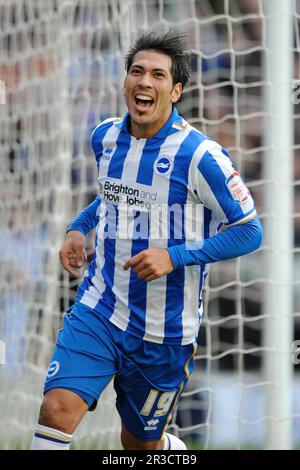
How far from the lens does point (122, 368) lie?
3.79m

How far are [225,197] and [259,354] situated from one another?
390cm

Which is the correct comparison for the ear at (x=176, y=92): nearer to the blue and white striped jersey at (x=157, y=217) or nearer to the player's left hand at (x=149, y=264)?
the blue and white striped jersey at (x=157, y=217)

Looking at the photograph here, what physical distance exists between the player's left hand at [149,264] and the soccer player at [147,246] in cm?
8

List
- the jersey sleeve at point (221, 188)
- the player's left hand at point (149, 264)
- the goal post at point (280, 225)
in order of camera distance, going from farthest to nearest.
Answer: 1. the goal post at point (280, 225)
2. the jersey sleeve at point (221, 188)
3. the player's left hand at point (149, 264)

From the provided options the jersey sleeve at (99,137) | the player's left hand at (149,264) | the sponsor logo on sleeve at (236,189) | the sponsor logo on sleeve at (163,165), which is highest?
the jersey sleeve at (99,137)

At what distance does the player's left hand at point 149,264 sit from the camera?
3.40m

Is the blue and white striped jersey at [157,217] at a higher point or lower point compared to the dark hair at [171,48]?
lower

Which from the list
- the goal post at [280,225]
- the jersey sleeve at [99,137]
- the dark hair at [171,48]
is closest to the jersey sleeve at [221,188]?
the dark hair at [171,48]

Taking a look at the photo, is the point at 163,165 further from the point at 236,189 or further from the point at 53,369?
the point at 53,369

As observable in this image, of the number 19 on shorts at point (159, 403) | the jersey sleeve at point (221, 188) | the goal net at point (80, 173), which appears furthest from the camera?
the goal net at point (80, 173)

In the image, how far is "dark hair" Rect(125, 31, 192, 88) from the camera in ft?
12.4

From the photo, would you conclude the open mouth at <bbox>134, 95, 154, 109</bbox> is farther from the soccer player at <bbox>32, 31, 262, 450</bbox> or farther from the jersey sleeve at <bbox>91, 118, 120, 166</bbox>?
the jersey sleeve at <bbox>91, 118, 120, 166</bbox>

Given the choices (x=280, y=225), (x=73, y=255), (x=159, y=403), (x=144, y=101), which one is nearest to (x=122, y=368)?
(x=159, y=403)

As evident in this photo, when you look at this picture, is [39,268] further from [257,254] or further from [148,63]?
[148,63]
